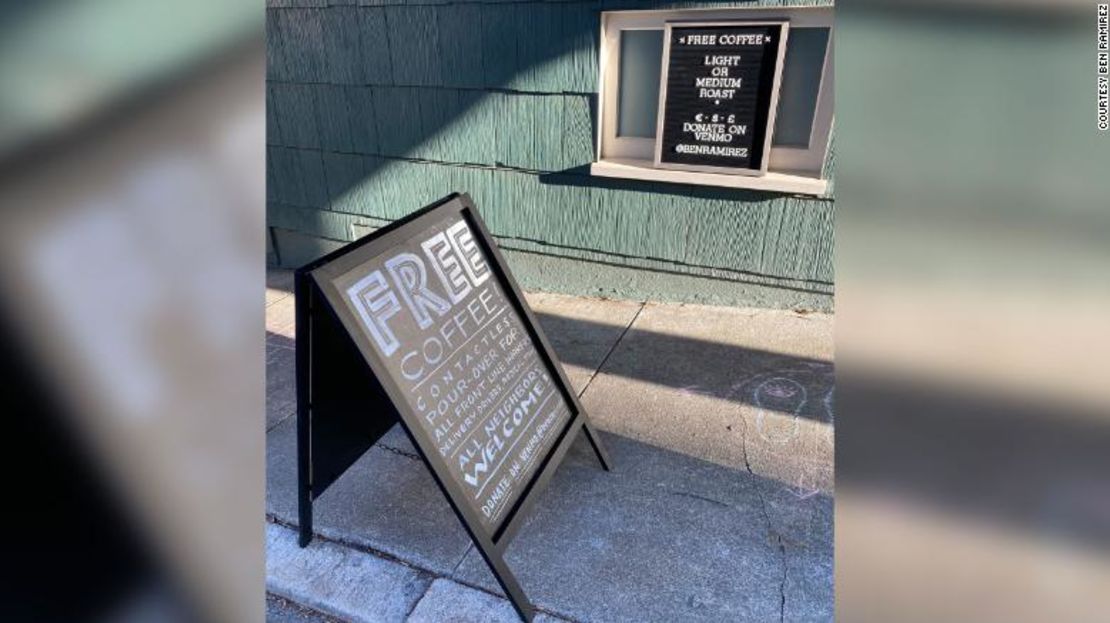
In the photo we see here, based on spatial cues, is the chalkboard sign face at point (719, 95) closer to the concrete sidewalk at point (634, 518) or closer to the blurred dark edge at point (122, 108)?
the concrete sidewalk at point (634, 518)

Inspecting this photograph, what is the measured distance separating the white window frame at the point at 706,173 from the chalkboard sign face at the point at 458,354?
6.15 feet

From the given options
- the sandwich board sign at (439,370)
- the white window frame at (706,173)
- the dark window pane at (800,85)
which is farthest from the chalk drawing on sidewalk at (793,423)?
the dark window pane at (800,85)

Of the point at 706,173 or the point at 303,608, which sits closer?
the point at 303,608

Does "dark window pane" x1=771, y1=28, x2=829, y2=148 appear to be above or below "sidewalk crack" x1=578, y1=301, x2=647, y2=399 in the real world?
above

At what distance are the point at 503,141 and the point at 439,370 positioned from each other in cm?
264

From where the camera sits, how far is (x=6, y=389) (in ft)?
1.01

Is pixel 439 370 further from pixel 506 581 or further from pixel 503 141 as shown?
pixel 503 141

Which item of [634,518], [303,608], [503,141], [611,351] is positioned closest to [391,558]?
[303,608]

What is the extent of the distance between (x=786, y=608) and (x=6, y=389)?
7.73 feet

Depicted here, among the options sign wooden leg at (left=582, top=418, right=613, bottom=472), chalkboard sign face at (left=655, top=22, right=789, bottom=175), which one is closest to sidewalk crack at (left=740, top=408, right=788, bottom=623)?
sign wooden leg at (left=582, top=418, right=613, bottom=472)

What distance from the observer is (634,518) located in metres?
2.61

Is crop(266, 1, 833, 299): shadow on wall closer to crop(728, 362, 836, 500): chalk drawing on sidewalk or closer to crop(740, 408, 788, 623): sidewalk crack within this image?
crop(728, 362, 836, 500): chalk drawing on sidewalk

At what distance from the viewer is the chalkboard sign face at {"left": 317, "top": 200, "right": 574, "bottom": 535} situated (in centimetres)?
206

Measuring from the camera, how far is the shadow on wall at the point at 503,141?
13.4 ft
